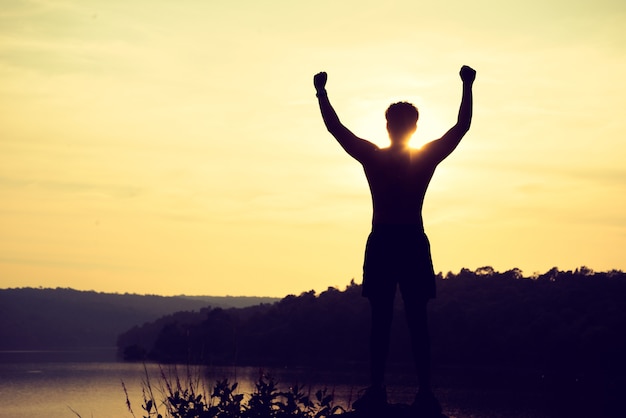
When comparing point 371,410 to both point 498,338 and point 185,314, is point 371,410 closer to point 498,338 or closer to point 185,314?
point 498,338

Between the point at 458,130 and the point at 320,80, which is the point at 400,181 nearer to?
the point at 458,130

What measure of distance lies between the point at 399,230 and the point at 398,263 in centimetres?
31

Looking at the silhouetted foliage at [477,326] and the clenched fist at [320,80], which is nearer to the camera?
the clenched fist at [320,80]

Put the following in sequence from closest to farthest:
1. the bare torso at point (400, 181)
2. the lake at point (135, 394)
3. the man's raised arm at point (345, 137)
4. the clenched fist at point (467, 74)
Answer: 1. the bare torso at point (400, 181)
2. the man's raised arm at point (345, 137)
3. the clenched fist at point (467, 74)
4. the lake at point (135, 394)

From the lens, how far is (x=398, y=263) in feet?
29.6

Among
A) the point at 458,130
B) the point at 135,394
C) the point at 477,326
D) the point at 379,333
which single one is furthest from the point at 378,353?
the point at 477,326

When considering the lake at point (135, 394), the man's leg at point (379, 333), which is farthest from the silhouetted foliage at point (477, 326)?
the man's leg at point (379, 333)

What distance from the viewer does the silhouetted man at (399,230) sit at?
8914 millimetres

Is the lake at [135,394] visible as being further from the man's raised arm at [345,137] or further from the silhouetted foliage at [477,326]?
the man's raised arm at [345,137]

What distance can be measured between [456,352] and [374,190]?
99.3 m

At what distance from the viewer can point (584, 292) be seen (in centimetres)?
10381

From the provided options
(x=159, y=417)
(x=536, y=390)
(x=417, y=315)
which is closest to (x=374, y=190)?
(x=417, y=315)

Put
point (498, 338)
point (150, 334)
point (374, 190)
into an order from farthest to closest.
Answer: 1. point (150, 334)
2. point (498, 338)
3. point (374, 190)

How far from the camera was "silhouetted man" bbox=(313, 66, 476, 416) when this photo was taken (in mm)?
8914
